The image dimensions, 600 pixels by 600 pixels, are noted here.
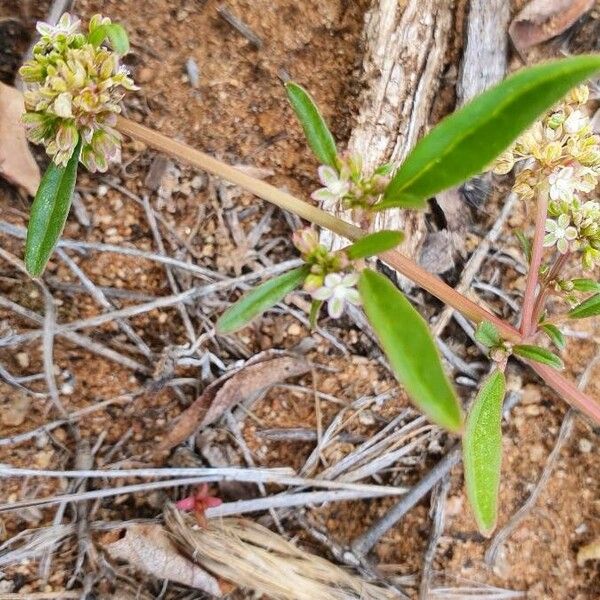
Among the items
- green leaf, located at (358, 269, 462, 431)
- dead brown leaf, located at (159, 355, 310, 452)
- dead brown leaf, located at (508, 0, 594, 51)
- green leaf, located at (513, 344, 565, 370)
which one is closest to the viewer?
green leaf, located at (358, 269, 462, 431)

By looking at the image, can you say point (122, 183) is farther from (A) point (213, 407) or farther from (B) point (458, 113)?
(B) point (458, 113)

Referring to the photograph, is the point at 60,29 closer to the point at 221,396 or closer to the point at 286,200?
the point at 286,200

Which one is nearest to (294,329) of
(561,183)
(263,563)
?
(263,563)

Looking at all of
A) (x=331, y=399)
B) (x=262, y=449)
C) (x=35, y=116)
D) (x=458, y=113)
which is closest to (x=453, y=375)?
(x=331, y=399)

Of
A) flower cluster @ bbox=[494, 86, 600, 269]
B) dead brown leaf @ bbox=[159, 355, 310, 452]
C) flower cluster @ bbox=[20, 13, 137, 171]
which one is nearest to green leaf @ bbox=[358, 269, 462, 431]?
flower cluster @ bbox=[494, 86, 600, 269]

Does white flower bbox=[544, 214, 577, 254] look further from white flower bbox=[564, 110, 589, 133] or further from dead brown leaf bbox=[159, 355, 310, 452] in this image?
dead brown leaf bbox=[159, 355, 310, 452]

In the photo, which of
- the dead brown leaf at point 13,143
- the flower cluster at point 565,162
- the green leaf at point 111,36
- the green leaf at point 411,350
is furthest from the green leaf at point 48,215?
the flower cluster at point 565,162
